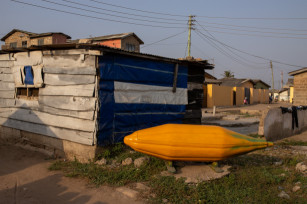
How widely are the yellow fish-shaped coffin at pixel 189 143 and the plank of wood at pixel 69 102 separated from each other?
1617 millimetres

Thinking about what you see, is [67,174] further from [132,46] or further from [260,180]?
[132,46]

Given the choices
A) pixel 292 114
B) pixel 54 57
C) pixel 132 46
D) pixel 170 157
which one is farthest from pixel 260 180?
pixel 132 46

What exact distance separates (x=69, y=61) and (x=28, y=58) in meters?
1.84

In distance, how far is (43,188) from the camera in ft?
15.3

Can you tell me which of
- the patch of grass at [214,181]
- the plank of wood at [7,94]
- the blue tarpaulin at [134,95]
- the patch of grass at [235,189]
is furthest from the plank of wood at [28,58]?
the patch of grass at [235,189]

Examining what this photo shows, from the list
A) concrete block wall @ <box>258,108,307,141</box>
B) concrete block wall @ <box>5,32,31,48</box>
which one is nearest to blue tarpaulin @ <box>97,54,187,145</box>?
concrete block wall @ <box>258,108,307,141</box>

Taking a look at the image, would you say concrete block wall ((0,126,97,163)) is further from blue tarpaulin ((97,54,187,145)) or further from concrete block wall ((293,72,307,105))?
concrete block wall ((293,72,307,105))

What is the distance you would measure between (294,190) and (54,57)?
6203 millimetres

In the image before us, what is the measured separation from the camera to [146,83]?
23.3ft

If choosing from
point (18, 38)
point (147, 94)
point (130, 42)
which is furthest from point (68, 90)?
point (18, 38)

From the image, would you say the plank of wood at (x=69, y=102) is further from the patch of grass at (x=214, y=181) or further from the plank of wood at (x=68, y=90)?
the patch of grass at (x=214, y=181)

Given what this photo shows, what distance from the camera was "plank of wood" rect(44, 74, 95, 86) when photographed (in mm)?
5940

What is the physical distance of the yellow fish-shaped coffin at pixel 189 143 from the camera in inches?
180

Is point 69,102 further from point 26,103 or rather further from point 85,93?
point 26,103
